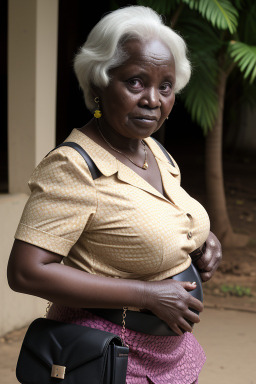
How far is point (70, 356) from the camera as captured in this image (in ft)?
6.37

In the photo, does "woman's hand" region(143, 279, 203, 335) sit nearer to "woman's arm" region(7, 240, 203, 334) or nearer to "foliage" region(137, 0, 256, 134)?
"woman's arm" region(7, 240, 203, 334)

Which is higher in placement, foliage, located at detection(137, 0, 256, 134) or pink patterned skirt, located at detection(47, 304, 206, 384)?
pink patterned skirt, located at detection(47, 304, 206, 384)

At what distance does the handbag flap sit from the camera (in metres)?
1.92

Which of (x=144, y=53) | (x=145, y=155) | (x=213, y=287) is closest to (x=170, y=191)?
(x=145, y=155)

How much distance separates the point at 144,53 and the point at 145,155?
1.37ft

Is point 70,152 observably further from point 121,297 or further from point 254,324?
point 254,324

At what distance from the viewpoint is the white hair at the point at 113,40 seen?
195 centimetres

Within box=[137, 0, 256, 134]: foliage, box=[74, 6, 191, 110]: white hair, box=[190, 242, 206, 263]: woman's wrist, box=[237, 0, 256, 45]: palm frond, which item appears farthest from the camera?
box=[237, 0, 256, 45]: palm frond

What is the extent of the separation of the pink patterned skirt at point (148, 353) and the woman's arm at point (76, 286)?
0.40 ft

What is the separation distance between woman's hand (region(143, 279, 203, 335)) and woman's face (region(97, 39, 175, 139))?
→ 480 millimetres

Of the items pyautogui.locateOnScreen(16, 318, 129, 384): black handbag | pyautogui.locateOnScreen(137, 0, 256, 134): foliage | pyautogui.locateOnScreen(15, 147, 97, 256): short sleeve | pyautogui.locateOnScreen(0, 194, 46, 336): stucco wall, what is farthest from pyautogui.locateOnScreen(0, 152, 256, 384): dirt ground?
pyautogui.locateOnScreen(15, 147, 97, 256): short sleeve

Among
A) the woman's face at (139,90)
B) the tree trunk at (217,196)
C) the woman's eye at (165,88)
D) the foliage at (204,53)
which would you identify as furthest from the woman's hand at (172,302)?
the tree trunk at (217,196)

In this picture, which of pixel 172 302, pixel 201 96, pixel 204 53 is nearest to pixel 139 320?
pixel 172 302

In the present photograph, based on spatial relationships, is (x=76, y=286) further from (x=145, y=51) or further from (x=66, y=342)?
(x=145, y=51)
